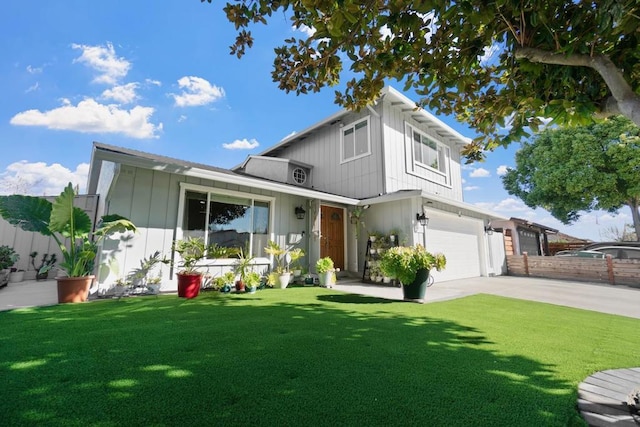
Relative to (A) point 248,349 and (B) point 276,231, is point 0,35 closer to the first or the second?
(B) point 276,231

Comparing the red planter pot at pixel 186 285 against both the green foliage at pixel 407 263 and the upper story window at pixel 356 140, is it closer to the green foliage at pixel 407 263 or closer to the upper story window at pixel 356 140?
the green foliage at pixel 407 263

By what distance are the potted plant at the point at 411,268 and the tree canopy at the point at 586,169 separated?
14858 millimetres

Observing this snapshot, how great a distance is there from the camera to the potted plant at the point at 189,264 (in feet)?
16.6

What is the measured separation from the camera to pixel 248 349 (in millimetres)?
2518

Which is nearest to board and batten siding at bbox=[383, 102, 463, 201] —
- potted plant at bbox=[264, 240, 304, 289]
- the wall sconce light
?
the wall sconce light

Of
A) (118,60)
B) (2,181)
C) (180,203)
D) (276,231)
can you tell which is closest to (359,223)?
(276,231)

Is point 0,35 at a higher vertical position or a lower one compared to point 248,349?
higher

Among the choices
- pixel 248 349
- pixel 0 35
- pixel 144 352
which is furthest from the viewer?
pixel 0 35

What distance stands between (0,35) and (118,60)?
243cm

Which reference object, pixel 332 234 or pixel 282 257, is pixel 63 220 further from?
pixel 332 234

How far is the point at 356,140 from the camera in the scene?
9.76 meters

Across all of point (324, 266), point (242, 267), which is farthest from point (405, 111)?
point (242, 267)

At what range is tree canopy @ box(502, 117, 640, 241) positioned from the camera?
13.6 m

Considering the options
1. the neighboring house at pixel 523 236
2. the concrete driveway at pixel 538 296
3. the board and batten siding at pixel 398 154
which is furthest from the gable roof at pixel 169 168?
the neighboring house at pixel 523 236
